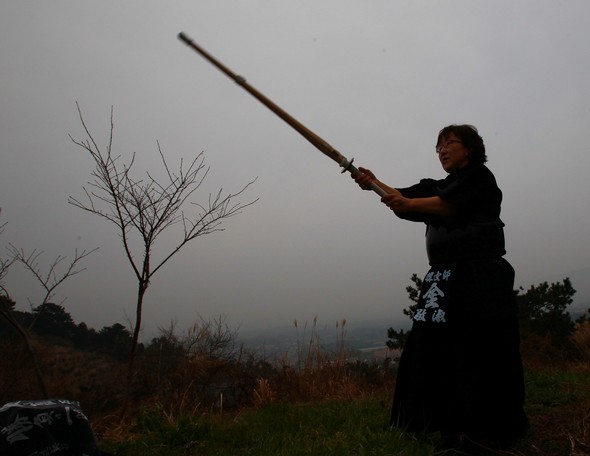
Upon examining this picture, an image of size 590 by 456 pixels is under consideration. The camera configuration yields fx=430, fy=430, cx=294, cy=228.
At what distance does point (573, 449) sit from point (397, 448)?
89 cm

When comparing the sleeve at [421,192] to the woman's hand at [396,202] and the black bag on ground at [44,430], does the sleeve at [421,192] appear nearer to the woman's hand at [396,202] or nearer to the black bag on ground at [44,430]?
the woman's hand at [396,202]

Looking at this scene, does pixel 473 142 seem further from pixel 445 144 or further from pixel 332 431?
pixel 332 431

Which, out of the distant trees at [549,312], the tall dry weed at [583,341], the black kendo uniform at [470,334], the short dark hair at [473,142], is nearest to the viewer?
the black kendo uniform at [470,334]

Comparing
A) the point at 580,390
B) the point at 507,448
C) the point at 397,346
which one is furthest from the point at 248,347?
the point at 507,448

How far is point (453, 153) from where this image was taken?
2.70 meters

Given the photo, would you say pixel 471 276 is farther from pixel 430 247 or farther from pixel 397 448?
pixel 397 448

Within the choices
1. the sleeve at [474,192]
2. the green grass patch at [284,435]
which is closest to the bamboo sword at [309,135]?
the sleeve at [474,192]

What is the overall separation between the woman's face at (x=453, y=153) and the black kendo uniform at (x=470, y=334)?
0.35ft

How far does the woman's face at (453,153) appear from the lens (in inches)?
106

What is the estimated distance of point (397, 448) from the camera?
2521 millimetres

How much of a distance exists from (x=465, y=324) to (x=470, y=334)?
6 cm

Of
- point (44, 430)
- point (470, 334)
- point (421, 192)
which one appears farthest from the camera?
point (421, 192)

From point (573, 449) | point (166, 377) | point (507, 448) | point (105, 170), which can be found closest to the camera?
point (573, 449)

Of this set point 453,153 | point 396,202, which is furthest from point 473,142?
point 396,202
